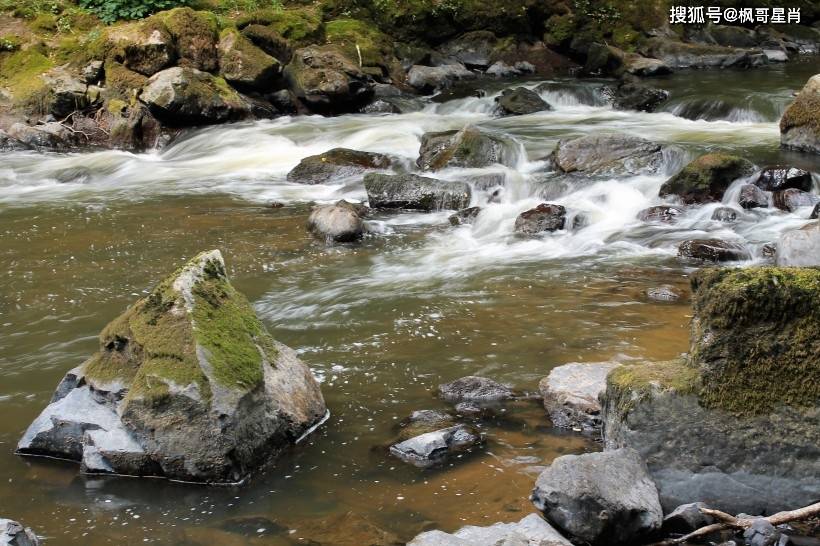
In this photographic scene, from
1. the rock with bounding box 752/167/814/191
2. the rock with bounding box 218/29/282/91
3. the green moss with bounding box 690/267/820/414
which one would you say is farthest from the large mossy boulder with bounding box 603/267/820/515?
the rock with bounding box 218/29/282/91

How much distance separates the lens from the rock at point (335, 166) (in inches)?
507

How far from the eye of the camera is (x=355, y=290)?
319 inches

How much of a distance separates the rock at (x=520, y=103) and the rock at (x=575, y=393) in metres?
12.0

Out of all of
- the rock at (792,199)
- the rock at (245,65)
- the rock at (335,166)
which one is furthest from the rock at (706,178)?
the rock at (245,65)

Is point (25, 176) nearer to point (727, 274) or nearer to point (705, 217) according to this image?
point (705, 217)

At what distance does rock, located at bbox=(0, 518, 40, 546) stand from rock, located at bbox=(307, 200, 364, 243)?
248 inches

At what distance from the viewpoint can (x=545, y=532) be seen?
3.71 meters

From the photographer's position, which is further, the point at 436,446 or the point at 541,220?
the point at 541,220

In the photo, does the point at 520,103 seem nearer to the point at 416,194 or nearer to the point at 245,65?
the point at 245,65

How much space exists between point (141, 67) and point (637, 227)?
10.7 metres

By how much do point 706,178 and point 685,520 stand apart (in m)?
7.49

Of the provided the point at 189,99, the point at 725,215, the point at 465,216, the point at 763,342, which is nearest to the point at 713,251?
the point at 725,215

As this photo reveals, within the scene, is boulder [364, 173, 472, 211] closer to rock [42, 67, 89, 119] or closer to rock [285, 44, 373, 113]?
rock [285, 44, 373, 113]

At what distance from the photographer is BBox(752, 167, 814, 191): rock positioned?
1065cm
